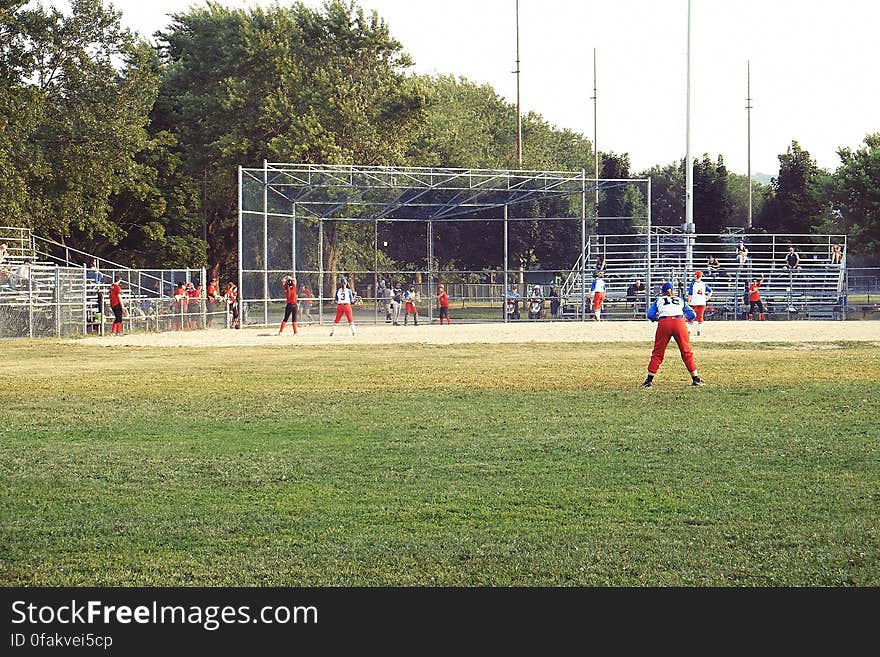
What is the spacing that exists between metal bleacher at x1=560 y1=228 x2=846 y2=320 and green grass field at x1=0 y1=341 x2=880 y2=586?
24.5 metres

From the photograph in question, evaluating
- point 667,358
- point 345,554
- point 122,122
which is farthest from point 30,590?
point 122,122

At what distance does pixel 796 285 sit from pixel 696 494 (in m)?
40.4

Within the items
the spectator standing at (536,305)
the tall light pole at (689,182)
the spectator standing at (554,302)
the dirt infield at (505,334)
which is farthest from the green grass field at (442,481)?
the tall light pole at (689,182)

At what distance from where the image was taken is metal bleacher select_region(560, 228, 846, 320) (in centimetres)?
4434

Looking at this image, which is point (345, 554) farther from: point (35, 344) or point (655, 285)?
point (655, 285)

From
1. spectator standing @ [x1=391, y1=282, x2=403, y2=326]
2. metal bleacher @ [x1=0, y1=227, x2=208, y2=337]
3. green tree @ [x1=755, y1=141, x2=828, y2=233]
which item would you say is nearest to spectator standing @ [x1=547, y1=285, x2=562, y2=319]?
spectator standing @ [x1=391, y1=282, x2=403, y2=326]

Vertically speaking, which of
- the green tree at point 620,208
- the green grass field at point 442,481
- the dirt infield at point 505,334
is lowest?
the green grass field at point 442,481

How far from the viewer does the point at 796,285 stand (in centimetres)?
4834

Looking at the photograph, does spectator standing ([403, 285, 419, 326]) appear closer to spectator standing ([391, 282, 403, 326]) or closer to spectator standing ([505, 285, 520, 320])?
spectator standing ([391, 282, 403, 326])

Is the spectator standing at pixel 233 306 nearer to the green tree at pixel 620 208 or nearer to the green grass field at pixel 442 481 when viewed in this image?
the green tree at pixel 620 208

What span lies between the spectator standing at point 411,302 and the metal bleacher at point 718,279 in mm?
5125

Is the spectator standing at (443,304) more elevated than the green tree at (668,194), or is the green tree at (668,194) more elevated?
the green tree at (668,194)

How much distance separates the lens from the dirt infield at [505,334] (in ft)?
102

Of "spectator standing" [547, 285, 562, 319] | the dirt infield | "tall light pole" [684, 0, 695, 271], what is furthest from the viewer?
"tall light pole" [684, 0, 695, 271]
